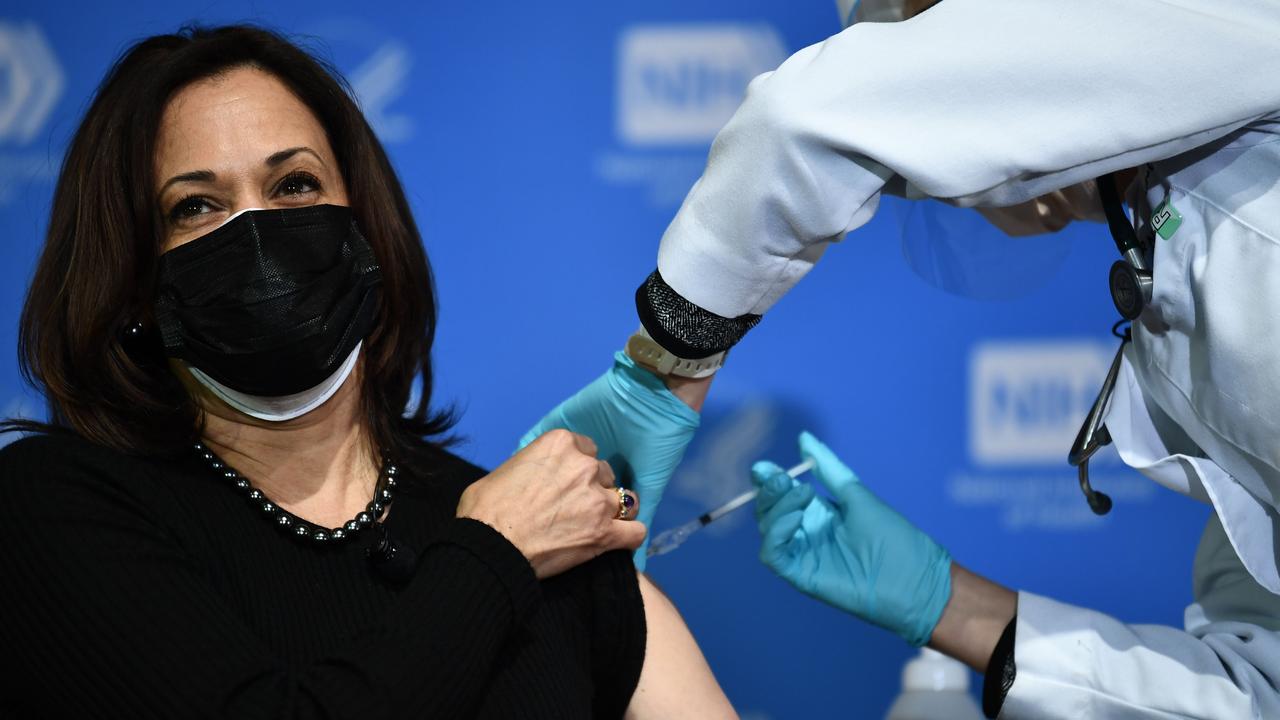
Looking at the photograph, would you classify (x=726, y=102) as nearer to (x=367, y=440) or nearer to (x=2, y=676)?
(x=367, y=440)

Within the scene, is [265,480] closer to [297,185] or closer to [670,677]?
[297,185]

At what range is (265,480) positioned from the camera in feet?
3.64

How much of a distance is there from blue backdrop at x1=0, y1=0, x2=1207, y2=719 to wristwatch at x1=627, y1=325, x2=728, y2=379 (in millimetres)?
559

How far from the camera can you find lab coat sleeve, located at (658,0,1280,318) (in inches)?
37.0

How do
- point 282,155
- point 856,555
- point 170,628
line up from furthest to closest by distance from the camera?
1. point 856,555
2. point 282,155
3. point 170,628

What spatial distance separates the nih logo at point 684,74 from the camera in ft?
5.83

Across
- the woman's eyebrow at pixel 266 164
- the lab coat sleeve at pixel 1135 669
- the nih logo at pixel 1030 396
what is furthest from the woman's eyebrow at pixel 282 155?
the nih logo at pixel 1030 396

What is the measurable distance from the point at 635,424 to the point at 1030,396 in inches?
31.0

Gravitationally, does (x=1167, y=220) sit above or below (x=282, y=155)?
below

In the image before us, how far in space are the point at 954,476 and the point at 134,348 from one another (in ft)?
3.95

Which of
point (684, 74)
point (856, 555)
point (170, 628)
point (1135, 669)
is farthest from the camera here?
point (684, 74)

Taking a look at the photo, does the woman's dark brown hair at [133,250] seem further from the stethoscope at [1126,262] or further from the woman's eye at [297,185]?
the stethoscope at [1126,262]

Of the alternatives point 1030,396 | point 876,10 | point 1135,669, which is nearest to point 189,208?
point 876,10

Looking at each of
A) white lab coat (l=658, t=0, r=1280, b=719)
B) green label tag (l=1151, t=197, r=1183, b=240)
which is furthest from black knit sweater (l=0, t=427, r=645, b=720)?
green label tag (l=1151, t=197, r=1183, b=240)
